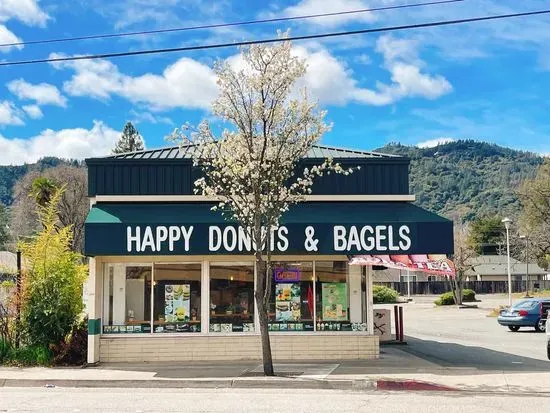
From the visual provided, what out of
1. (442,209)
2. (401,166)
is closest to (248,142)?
(401,166)

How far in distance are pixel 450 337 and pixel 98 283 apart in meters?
15.7

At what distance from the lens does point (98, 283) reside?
17.3 metres

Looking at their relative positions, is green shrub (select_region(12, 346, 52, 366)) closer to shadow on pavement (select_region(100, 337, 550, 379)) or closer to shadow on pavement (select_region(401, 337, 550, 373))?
shadow on pavement (select_region(100, 337, 550, 379))

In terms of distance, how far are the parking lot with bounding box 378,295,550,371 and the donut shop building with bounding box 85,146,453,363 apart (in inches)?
122

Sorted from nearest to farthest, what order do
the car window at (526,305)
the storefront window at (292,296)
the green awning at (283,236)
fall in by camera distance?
1. the green awning at (283,236)
2. the storefront window at (292,296)
3. the car window at (526,305)

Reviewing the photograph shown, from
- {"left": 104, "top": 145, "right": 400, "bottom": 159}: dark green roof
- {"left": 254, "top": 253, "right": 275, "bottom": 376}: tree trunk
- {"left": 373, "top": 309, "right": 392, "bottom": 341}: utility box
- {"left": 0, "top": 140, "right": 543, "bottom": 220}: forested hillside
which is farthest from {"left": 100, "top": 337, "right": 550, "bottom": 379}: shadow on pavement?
{"left": 0, "top": 140, "right": 543, "bottom": 220}: forested hillside

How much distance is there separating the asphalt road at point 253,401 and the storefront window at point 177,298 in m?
4.00

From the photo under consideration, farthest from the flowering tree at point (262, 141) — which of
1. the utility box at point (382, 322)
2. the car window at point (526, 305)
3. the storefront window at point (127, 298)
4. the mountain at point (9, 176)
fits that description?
the mountain at point (9, 176)

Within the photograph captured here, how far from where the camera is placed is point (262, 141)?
14.9 metres

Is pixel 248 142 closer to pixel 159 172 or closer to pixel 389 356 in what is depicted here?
pixel 159 172

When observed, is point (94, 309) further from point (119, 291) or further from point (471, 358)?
point (471, 358)

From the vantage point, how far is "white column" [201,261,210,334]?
57.0 ft

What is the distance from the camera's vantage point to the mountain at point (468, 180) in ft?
513

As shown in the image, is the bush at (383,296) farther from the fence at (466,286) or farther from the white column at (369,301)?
the white column at (369,301)
